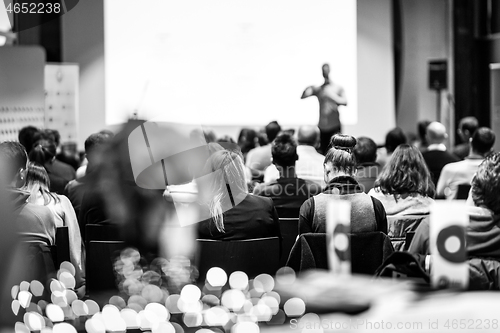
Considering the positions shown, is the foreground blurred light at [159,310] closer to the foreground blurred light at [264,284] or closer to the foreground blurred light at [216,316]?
the foreground blurred light at [216,316]

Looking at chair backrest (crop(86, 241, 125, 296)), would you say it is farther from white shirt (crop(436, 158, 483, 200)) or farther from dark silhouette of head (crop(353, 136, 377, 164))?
white shirt (crop(436, 158, 483, 200))

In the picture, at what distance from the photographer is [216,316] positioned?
144 cm

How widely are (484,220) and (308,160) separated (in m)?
3.35

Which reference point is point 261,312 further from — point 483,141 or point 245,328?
point 483,141

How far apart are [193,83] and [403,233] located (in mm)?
7205

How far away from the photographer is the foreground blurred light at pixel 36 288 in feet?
6.14

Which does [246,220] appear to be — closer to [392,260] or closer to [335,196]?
[335,196]

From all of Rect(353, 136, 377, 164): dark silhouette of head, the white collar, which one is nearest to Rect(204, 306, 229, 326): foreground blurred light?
Rect(353, 136, 377, 164): dark silhouette of head

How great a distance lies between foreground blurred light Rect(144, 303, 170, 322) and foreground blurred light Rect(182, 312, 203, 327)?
42 mm

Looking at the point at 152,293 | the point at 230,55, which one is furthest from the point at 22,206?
the point at 230,55

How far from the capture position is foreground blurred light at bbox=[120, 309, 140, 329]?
1.37 meters

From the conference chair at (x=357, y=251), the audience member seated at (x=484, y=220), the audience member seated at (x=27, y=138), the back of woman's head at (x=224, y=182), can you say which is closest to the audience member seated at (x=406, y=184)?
the back of woman's head at (x=224, y=182)

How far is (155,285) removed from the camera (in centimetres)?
183

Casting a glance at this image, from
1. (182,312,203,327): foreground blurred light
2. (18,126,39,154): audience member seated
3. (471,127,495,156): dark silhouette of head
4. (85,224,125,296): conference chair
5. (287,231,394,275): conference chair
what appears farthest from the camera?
(18,126,39,154): audience member seated
